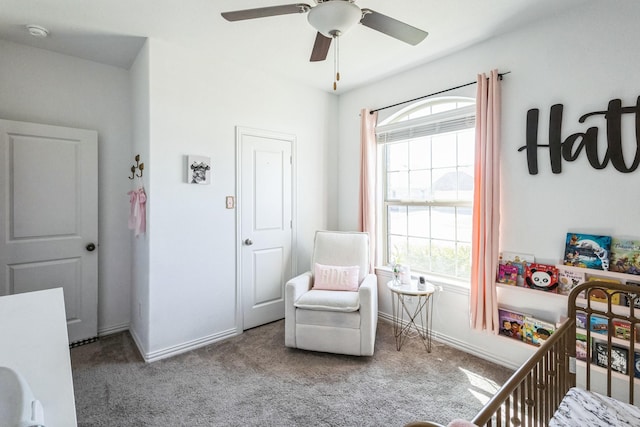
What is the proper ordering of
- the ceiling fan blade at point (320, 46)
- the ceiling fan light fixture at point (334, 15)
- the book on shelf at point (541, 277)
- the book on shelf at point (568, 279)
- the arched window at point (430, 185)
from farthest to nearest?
the arched window at point (430, 185) → the book on shelf at point (541, 277) → the book on shelf at point (568, 279) → the ceiling fan blade at point (320, 46) → the ceiling fan light fixture at point (334, 15)

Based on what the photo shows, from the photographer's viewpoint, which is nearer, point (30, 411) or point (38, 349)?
point (30, 411)

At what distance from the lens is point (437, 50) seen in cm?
266

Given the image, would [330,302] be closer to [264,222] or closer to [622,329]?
[264,222]

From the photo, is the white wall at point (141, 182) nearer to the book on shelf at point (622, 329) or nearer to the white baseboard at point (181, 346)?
the white baseboard at point (181, 346)

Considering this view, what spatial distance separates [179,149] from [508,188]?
2720 millimetres

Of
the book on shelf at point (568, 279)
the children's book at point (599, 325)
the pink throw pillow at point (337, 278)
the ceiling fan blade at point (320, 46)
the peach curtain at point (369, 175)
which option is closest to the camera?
the ceiling fan blade at point (320, 46)

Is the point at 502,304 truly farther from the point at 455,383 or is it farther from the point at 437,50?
the point at 437,50

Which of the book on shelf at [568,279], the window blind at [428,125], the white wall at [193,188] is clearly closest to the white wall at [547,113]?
the book on shelf at [568,279]

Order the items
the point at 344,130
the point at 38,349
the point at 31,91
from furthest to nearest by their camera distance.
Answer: the point at 344,130
the point at 31,91
the point at 38,349

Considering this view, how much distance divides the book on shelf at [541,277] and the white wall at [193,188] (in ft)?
8.15

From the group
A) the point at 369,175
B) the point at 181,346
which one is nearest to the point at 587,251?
the point at 369,175

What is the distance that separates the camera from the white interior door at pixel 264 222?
3064 mm

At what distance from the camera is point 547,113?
2184mm

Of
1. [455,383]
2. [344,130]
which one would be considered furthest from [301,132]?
[455,383]
